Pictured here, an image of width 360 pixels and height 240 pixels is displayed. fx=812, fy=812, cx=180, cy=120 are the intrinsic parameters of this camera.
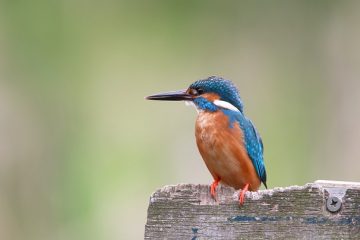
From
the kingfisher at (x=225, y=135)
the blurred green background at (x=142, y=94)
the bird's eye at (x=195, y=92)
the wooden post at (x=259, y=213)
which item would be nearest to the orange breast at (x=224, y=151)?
the kingfisher at (x=225, y=135)

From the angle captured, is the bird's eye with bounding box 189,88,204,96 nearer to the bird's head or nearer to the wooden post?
the bird's head

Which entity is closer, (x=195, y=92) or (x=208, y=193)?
(x=208, y=193)

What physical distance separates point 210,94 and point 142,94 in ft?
11.7

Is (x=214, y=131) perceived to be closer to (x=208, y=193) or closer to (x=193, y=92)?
(x=193, y=92)

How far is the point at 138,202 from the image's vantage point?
6.20m

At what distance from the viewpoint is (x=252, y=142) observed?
3.72 meters

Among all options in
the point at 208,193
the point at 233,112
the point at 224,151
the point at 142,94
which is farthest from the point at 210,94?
the point at 142,94

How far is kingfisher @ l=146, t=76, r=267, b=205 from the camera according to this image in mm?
3668

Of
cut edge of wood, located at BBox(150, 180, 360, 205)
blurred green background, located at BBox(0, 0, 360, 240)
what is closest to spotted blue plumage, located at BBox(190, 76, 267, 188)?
cut edge of wood, located at BBox(150, 180, 360, 205)

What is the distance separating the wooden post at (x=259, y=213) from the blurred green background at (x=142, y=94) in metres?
3.30

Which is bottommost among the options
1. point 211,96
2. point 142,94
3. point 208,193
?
point 142,94

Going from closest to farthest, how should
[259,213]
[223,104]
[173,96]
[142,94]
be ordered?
[259,213] < [173,96] < [223,104] < [142,94]

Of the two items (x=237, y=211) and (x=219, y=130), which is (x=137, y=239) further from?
(x=237, y=211)

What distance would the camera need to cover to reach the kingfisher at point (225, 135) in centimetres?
367
